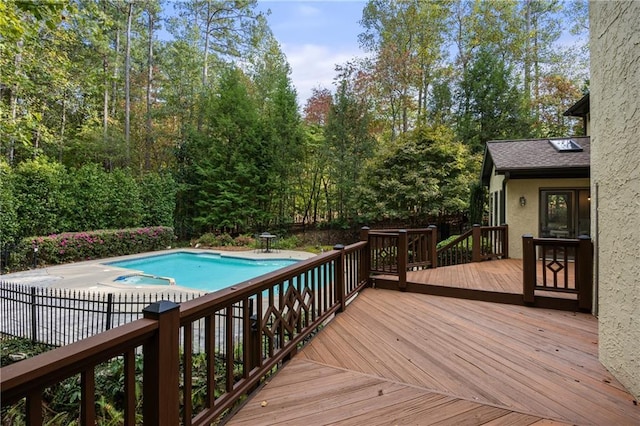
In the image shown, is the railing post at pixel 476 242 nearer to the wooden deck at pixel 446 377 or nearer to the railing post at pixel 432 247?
the railing post at pixel 432 247

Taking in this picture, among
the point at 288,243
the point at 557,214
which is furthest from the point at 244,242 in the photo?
the point at 557,214

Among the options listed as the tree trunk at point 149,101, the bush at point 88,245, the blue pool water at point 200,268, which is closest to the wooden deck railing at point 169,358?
the blue pool water at point 200,268

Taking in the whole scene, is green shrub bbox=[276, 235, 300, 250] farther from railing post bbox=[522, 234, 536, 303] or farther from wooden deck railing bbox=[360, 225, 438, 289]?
railing post bbox=[522, 234, 536, 303]

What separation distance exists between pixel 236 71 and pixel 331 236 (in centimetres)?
1005

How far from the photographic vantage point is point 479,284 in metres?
5.18

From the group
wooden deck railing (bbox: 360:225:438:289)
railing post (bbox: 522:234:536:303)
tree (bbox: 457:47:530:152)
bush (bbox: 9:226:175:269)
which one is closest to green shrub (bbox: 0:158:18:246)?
bush (bbox: 9:226:175:269)

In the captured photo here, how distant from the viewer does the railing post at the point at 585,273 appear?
4066mm

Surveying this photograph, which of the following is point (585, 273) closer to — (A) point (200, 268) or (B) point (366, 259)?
(B) point (366, 259)

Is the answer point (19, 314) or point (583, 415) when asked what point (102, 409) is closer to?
point (19, 314)

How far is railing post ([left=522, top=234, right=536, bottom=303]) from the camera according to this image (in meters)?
4.46

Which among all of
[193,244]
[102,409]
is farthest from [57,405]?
[193,244]

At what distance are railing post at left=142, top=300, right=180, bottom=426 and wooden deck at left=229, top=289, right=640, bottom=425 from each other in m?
0.71

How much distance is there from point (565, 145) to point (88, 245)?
1490 centimetres

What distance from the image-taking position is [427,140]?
13727mm
